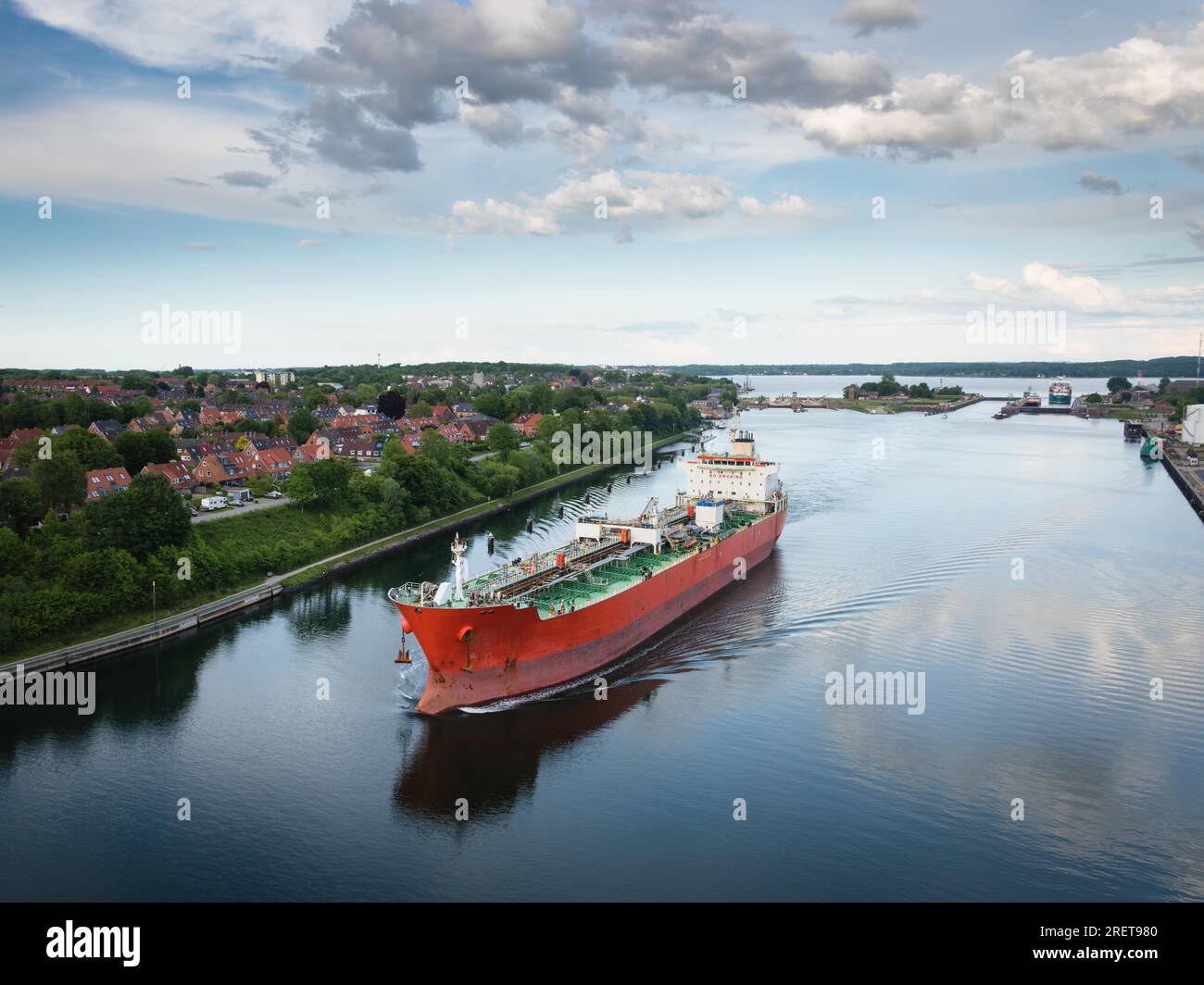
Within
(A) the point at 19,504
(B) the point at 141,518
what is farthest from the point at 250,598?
(A) the point at 19,504

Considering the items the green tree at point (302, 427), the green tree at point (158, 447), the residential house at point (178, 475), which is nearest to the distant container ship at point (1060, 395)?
the green tree at point (302, 427)

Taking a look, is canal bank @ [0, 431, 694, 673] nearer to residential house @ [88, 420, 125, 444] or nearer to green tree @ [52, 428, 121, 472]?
green tree @ [52, 428, 121, 472]

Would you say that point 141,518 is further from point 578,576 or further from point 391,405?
point 391,405

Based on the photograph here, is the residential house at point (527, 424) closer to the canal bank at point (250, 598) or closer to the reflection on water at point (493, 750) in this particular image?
the canal bank at point (250, 598)

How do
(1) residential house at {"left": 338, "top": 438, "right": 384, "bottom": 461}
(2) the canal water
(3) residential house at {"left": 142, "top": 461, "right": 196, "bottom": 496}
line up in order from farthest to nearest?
(1) residential house at {"left": 338, "top": 438, "right": 384, "bottom": 461} → (3) residential house at {"left": 142, "top": 461, "right": 196, "bottom": 496} → (2) the canal water

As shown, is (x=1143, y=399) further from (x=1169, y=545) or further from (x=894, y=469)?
(x=1169, y=545)

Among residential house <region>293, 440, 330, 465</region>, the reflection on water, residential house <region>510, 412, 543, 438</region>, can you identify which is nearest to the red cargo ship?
the reflection on water
